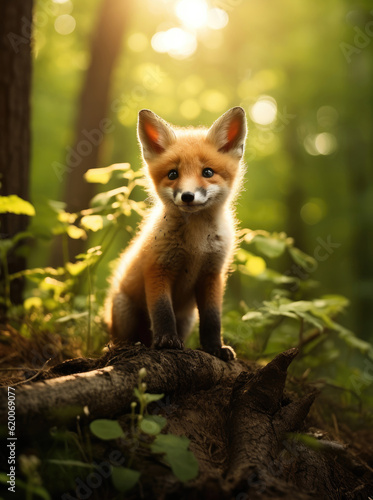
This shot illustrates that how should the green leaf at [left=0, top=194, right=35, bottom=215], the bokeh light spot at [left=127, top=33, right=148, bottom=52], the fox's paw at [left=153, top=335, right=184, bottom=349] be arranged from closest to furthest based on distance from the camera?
the fox's paw at [left=153, top=335, right=184, bottom=349] < the green leaf at [left=0, top=194, right=35, bottom=215] < the bokeh light spot at [left=127, top=33, right=148, bottom=52]

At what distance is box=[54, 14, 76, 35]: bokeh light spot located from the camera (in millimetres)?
12975

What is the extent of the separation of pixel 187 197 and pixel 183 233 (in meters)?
0.48

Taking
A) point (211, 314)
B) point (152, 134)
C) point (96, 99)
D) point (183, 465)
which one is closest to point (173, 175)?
point (152, 134)

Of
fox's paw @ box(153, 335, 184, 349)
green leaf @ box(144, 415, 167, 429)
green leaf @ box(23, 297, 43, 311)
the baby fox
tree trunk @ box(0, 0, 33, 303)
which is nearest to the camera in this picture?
green leaf @ box(144, 415, 167, 429)

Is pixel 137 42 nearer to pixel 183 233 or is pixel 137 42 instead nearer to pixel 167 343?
pixel 183 233

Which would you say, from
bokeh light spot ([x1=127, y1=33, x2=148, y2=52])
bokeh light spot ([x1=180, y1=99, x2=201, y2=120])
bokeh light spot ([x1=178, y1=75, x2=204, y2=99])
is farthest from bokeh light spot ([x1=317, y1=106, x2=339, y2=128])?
bokeh light spot ([x1=127, y1=33, x2=148, y2=52])

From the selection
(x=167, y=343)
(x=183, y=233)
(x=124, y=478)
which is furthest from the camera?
(x=183, y=233)

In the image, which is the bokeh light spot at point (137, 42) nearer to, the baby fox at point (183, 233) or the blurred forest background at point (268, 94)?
the blurred forest background at point (268, 94)

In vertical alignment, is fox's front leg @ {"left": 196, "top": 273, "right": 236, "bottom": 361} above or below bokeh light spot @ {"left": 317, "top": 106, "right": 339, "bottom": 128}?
below

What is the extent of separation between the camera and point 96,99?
842 centimetres

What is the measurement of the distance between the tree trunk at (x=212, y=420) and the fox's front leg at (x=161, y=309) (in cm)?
21

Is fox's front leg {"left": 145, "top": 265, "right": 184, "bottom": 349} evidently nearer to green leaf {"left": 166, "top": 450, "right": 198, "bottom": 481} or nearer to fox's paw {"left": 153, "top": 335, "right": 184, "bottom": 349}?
fox's paw {"left": 153, "top": 335, "right": 184, "bottom": 349}

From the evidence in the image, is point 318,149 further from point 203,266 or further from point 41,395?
point 41,395

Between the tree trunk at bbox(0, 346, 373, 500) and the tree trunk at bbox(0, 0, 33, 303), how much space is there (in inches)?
106
